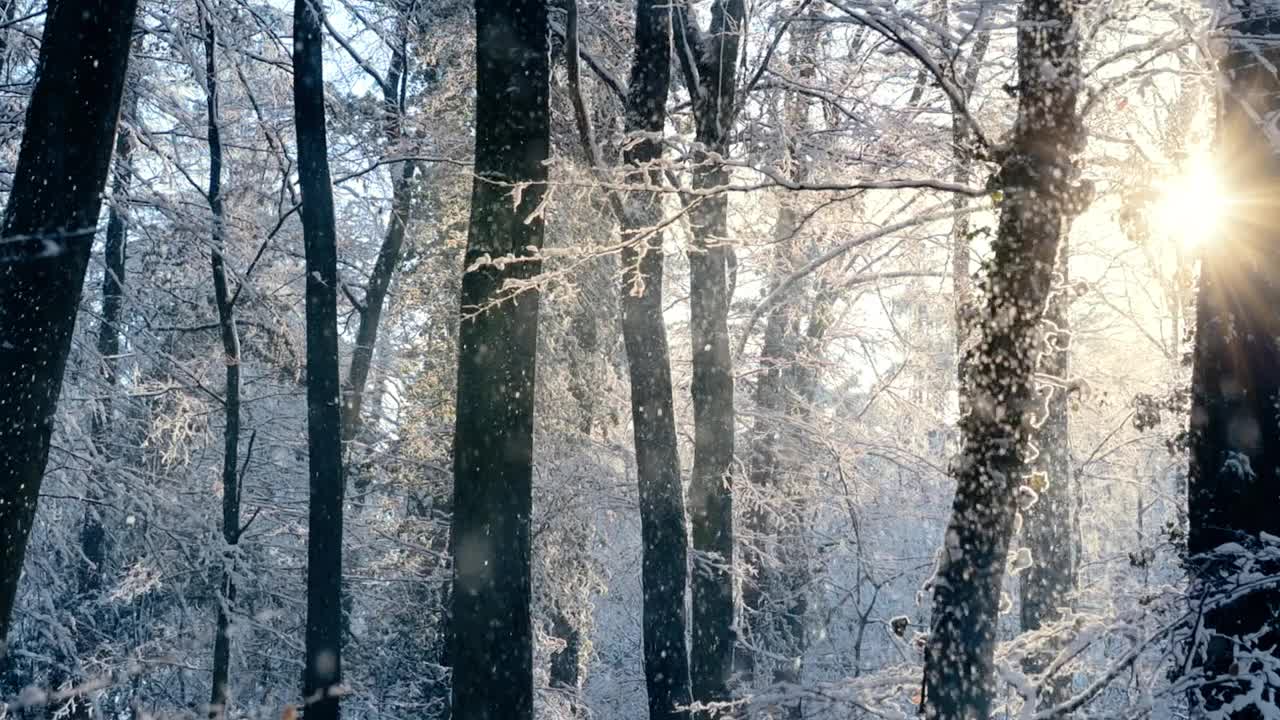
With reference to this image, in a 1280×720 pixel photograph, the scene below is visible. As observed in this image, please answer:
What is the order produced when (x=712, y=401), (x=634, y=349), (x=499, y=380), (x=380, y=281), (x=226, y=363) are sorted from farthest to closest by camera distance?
(x=380, y=281)
(x=226, y=363)
(x=712, y=401)
(x=634, y=349)
(x=499, y=380)

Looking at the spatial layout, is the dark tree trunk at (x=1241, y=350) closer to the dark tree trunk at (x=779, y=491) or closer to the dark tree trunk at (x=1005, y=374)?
the dark tree trunk at (x=1005, y=374)

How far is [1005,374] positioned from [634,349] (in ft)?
16.5

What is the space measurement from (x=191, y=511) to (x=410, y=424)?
3075mm

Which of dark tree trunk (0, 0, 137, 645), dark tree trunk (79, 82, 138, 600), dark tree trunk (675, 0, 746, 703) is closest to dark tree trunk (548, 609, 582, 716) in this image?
dark tree trunk (675, 0, 746, 703)

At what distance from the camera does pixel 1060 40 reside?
5.52 metres

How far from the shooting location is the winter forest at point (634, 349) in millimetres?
5797

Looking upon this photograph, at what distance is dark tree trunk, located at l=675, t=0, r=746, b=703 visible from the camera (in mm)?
10461

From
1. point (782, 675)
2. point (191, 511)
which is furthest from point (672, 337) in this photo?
point (191, 511)

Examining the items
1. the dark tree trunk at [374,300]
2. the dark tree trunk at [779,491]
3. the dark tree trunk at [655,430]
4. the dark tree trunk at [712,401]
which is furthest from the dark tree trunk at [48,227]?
the dark tree trunk at [374,300]

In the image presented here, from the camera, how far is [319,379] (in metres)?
12.1

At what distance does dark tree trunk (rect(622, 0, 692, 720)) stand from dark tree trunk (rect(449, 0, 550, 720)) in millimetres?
2509

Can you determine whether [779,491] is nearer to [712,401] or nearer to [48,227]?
[712,401]

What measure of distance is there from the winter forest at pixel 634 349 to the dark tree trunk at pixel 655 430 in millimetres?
39

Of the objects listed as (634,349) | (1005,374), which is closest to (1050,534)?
(634,349)
